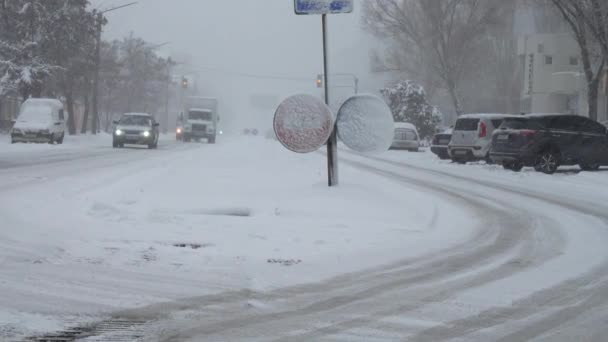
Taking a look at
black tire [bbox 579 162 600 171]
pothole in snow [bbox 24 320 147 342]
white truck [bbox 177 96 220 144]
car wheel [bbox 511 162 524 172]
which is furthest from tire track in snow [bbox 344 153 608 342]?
white truck [bbox 177 96 220 144]

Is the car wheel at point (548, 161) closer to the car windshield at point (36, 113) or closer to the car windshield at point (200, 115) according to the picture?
the car windshield at point (36, 113)

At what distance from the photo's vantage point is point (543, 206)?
42.1 feet

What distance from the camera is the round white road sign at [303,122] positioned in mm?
12586

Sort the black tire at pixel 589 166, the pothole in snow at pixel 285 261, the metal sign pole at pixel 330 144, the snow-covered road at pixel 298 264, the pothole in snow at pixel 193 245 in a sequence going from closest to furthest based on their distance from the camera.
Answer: the snow-covered road at pixel 298 264, the pothole in snow at pixel 285 261, the pothole in snow at pixel 193 245, the metal sign pole at pixel 330 144, the black tire at pixel 589 166

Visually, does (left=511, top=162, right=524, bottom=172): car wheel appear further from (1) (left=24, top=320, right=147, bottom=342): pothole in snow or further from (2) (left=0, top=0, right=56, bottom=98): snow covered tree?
(2) (left=0, top=0, right=56, bottom=98): snow covered tree

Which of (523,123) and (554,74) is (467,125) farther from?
(554,74)

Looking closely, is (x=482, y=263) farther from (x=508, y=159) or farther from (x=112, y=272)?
(x=508, y=159)

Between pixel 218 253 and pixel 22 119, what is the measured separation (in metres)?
30.4

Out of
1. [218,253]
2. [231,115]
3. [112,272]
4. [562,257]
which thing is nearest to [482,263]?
[562,257]

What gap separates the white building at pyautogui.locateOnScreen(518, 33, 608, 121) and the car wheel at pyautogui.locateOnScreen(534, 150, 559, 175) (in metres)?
35.0

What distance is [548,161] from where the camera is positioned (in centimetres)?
2125

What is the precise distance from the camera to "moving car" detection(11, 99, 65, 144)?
34.9 m

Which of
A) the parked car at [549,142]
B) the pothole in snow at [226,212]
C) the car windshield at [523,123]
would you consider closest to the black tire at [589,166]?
the parked car at [549,142]

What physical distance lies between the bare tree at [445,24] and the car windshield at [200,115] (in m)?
12.4
